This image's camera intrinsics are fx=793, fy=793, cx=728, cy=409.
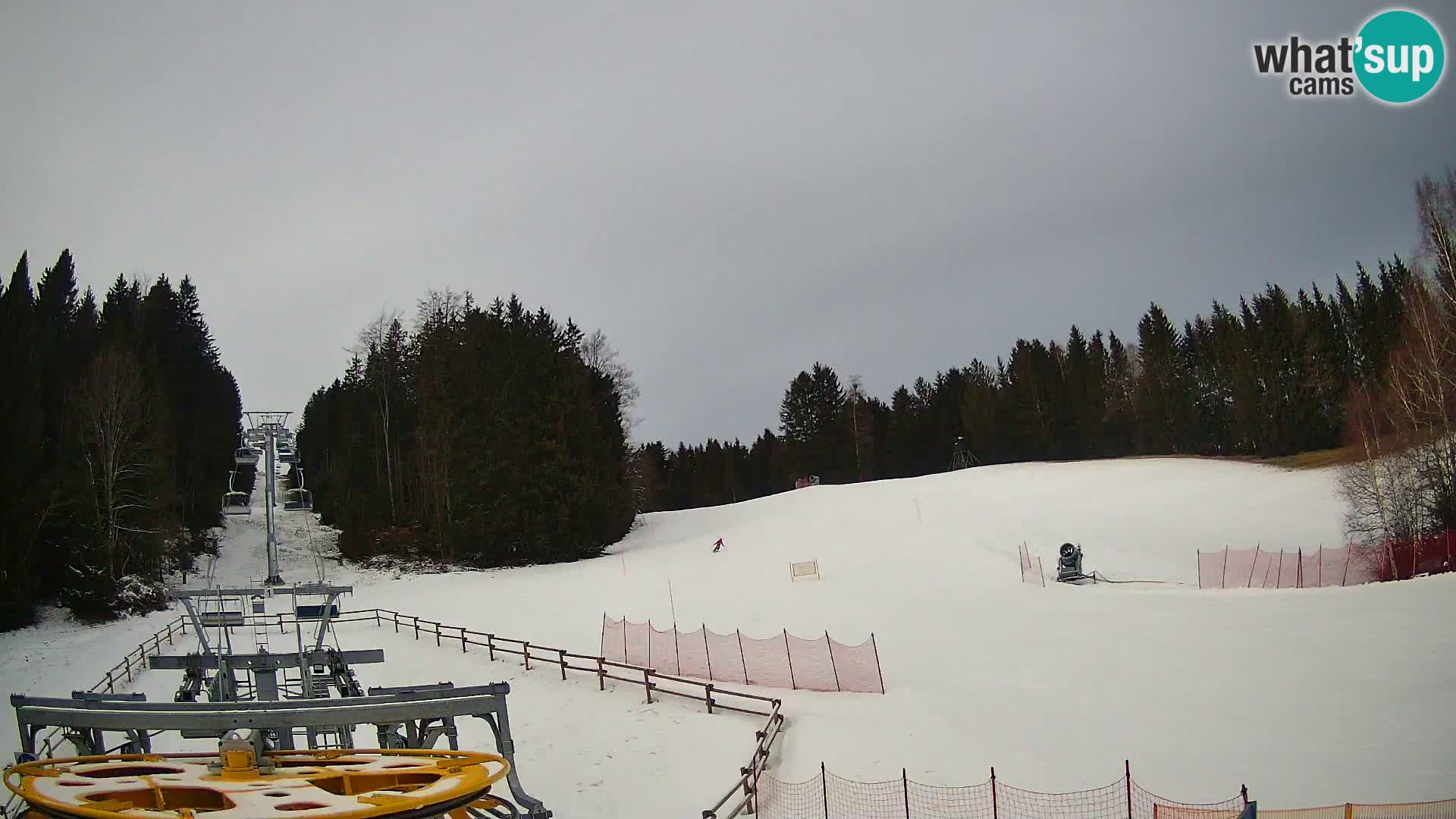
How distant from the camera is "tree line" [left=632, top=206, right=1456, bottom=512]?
6525 cm

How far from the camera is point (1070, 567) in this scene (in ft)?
111

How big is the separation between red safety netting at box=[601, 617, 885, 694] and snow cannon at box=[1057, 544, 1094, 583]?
541 inches

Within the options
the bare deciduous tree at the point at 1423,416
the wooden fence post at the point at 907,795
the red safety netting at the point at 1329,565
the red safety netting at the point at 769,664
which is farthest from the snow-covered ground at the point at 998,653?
the bare deciduous tree at the point at 1423,416

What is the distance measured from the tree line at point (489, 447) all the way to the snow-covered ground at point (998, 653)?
326 centimetres

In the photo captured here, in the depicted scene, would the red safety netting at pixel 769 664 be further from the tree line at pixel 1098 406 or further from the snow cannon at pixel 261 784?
the tree line at pixel 1098 406

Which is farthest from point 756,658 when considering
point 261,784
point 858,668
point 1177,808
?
point 261,784

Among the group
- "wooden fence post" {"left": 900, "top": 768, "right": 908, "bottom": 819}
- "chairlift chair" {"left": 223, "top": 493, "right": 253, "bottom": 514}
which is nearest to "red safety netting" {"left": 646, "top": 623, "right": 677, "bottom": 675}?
"wooden fence post" {"left": 900, "top": 768, "right": 908, "bottom": 819}

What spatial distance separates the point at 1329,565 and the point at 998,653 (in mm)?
17366

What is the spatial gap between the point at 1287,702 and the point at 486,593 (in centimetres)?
3115

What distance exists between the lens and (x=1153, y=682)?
18.2 metres

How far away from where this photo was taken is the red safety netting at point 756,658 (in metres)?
20.5

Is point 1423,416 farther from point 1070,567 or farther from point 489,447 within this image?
point 489,447

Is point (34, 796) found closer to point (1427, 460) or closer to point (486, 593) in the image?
point (486, 593)

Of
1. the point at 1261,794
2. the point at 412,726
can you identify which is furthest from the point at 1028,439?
the point at 412,726
